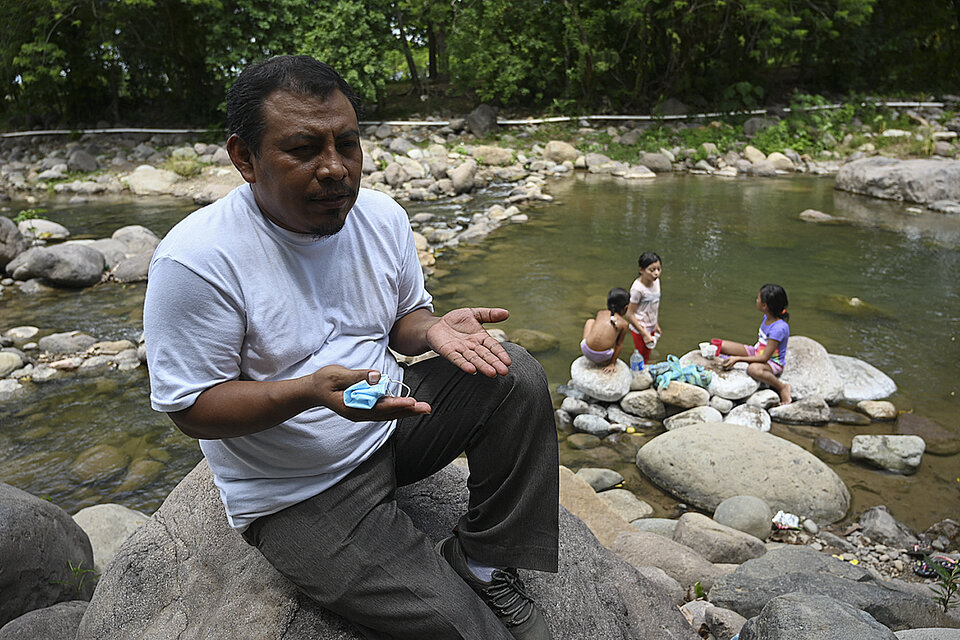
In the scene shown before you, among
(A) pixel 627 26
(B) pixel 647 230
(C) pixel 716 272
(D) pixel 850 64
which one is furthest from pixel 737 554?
(D) pixel 850 64

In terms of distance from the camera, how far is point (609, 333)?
243 inches

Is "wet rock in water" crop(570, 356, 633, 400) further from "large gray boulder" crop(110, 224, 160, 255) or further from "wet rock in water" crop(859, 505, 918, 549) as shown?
"large gray boulder" crop(110, 224, 160, 255)

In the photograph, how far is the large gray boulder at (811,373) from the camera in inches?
246

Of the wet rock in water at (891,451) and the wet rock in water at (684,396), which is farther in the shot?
the wet rock in water at (684,396)

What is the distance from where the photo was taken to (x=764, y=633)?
2.33 m

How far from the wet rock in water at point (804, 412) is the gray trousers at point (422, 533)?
442 cm

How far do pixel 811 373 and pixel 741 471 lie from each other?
1.76 m

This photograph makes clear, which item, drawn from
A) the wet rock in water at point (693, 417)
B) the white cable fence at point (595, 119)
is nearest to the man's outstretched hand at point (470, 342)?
the wet rock in water at point (693, 417)

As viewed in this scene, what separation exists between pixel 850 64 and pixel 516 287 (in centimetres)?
1844

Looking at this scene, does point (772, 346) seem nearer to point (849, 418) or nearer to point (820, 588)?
point (849, 418)

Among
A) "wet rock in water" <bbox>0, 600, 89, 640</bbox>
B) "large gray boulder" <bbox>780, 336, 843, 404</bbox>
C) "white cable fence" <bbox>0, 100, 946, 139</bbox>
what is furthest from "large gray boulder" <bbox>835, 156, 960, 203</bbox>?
"wet rock in water" <bbox>0, 600, 89, 640</bbox>

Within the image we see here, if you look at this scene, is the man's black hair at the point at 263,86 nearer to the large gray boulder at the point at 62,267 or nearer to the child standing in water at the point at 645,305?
the child standing in water at the point at 645,305

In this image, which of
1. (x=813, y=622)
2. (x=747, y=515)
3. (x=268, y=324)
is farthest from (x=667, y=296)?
(x=268, y=324)

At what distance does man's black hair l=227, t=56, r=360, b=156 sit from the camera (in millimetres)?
2055
